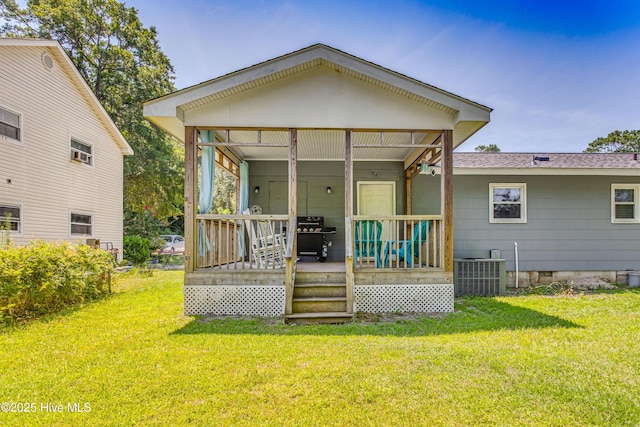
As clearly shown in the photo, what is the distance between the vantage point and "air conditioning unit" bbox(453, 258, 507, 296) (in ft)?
23.5

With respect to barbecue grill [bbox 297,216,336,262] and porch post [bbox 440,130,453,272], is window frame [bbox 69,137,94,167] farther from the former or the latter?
porch post [bbox 440,130,453,272]

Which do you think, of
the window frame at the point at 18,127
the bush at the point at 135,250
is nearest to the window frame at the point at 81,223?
the window frame at the point at 18,127

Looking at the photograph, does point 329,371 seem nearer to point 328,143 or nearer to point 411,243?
point 411,243

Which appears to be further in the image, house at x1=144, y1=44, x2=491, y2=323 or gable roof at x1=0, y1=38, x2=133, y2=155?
gable roof at x1=0, y1=38, x2=133, y2=155

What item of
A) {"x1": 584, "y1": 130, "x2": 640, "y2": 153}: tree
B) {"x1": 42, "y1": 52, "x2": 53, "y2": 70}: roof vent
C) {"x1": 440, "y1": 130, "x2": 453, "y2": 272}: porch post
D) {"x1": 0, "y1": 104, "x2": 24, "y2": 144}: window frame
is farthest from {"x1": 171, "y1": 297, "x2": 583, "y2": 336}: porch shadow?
{"x1": 584, "y1": 130, "x2": 640, "y2": 153}: tree

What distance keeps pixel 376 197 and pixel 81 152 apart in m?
9.41

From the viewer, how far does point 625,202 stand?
8.27 meters

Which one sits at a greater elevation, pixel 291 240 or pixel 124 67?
pixel 124 67

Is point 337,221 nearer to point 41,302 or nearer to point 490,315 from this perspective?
point 490,315

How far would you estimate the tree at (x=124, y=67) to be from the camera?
14531 mm

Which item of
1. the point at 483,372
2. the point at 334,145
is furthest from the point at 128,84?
the point at 483,372

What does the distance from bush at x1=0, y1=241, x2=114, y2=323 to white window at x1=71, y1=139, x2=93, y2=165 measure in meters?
4.95

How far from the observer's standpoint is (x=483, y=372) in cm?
303

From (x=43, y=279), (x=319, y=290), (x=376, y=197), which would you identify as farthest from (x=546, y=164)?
(x=43, y=279)
